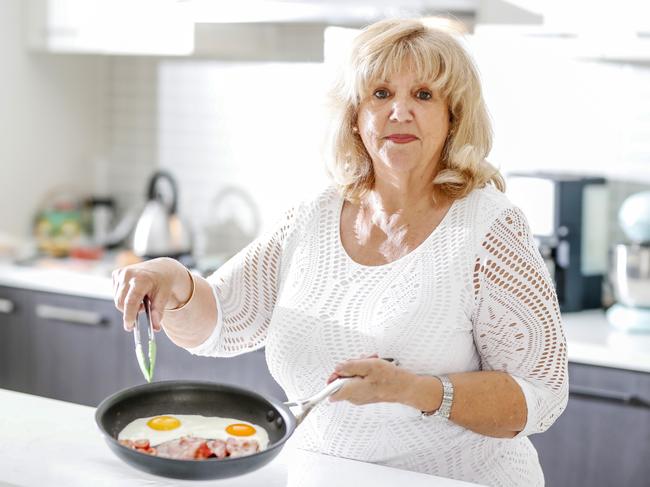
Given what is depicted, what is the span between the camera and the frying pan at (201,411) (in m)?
1.42

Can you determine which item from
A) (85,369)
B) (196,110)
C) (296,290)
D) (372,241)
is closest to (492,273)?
(372,241)

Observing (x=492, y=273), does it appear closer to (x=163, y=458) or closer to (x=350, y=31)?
(x=163, y=458)

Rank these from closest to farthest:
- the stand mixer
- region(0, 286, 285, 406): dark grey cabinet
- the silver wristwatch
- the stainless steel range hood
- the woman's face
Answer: the silver wristwatch, the woman's face, the stand mixer, the stainless steel range hood, region(0, 286, 285, 406): dark grey cabinet

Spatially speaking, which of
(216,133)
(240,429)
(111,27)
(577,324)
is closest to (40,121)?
(111,27)

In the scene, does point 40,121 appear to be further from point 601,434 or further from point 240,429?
point 240,429

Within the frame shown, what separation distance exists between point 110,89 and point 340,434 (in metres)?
2.45

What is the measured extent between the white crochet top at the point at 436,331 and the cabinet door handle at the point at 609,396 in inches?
26.8

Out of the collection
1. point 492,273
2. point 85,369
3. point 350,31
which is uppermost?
point 350,31

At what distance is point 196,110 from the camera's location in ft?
12.3

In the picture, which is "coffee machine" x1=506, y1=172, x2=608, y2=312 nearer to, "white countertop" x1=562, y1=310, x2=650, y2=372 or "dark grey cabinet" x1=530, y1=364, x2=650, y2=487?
"white countertop" x1=562, y1=310, x2=650, y2=372

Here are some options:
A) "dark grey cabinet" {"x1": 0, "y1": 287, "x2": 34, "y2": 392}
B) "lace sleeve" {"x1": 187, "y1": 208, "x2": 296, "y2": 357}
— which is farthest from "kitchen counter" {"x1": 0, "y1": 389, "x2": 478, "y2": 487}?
"dark grey cabinet" {"x1": 0, "y1": 287, "x2": 34, "y2": 392}

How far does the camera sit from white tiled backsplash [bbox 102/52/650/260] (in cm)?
299

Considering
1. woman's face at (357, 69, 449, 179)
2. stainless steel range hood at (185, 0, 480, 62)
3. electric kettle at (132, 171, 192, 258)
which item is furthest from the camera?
electric kettle at (132, 171, 192, 258)

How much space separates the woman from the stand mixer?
3.06ft
